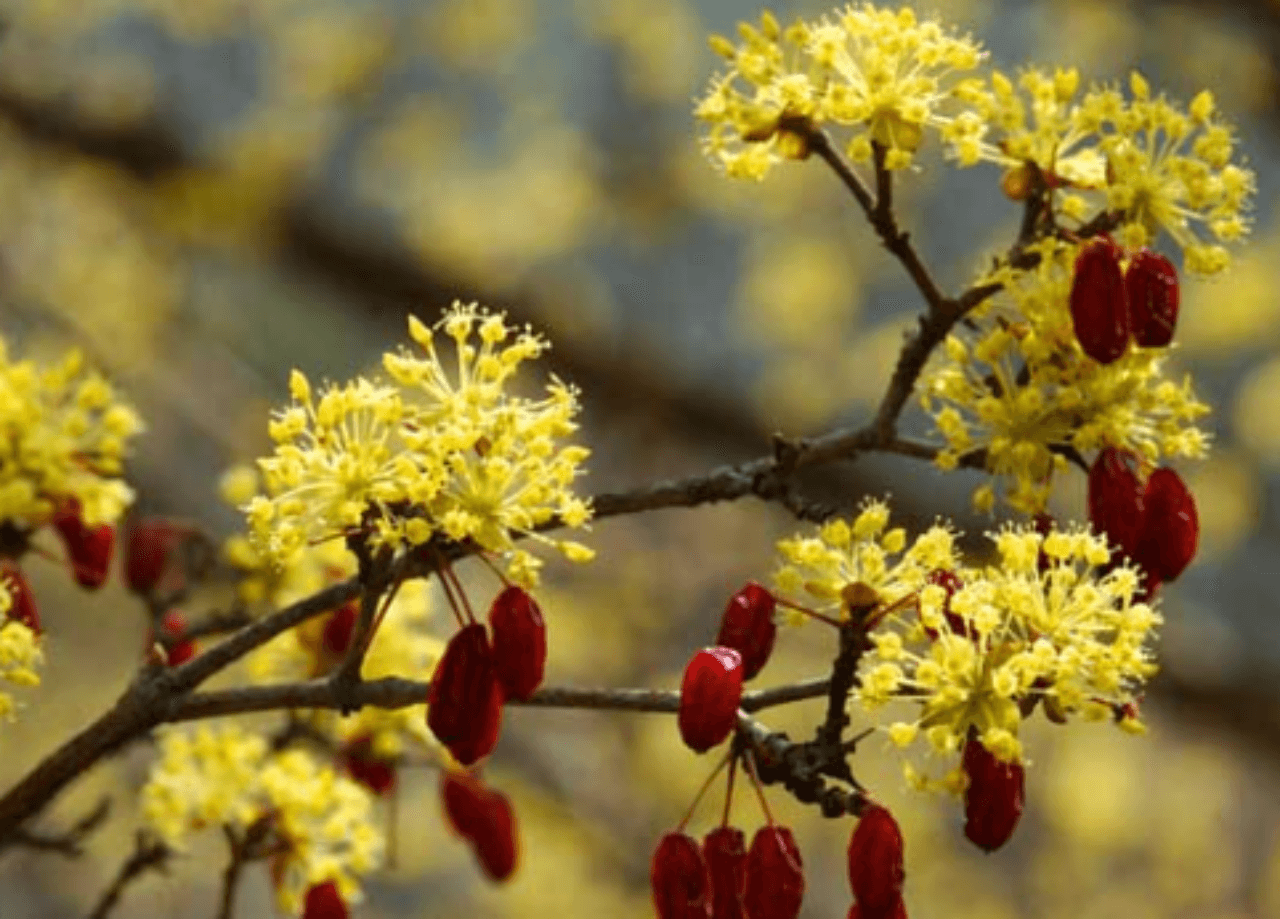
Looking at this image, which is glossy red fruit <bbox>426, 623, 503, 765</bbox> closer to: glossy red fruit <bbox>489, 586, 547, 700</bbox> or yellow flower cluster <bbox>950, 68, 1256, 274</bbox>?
glossy red fruit <bbox>489, 586, 547, 700</bbox>

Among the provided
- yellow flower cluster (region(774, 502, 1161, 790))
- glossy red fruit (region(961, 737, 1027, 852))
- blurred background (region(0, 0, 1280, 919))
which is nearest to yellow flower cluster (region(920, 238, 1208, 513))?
yellow flower cluster (region(774, 502, 1161, 790))

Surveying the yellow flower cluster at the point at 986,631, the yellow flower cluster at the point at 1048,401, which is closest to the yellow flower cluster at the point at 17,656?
the yellow flower cluster at the point at 986,631

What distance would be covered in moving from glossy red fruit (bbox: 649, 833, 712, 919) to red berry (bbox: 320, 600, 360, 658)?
495 millimetres

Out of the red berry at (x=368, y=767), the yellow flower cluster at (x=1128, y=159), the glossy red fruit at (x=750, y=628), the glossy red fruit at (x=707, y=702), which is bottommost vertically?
the glossy red fruit at (x=707, y=702)

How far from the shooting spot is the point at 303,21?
5523 mm

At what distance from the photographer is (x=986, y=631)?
1.16m

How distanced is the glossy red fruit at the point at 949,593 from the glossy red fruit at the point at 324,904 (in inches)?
22.1

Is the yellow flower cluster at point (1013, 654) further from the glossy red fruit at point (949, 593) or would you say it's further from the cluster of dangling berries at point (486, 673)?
the cluster of dangling berries at point (486, 673)

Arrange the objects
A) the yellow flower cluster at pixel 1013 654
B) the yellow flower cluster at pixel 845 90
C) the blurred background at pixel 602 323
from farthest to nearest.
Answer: the blurred background at pixel 602 323 < the yellow flower cluster at pixel 845 90 < the yellow flower cluster at pixel 1013 654

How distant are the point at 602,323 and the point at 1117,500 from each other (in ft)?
12.0

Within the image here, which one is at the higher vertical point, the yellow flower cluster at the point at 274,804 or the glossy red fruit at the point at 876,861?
the yellow flower cluster at the point at 274,804

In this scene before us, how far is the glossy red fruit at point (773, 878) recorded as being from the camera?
3.92 ft

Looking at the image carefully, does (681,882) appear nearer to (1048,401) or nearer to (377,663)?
(1048,401)

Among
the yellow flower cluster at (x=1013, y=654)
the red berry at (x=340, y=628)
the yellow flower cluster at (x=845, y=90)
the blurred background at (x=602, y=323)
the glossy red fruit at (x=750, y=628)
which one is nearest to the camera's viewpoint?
the yellow flower cluster at (x=1013, y=654)
